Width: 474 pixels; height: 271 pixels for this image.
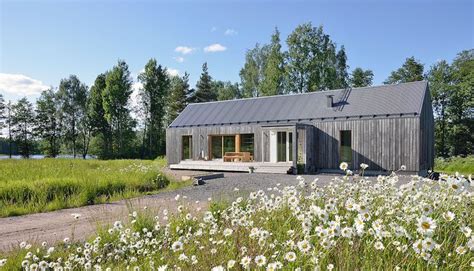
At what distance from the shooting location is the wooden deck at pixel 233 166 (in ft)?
57.5

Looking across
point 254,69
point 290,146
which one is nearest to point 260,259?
point 290,146

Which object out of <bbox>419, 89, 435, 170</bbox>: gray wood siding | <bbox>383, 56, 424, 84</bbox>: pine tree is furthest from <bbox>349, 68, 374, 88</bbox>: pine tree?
<bbox>419, 89, 435, 170</bbox>: gray wood siding

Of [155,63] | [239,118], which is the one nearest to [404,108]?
[239,118]

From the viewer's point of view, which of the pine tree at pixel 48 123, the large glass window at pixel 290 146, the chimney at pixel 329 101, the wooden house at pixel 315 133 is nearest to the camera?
the wooden house at pixel 315 133

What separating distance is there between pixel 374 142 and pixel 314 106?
4.24 meters

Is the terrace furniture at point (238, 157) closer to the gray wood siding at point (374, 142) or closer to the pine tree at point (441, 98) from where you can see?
the gray wood siding at point (374, 142)

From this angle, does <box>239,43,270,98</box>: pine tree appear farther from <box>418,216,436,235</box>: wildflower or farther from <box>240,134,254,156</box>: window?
<box>418,216,436,235</box>: wildflower

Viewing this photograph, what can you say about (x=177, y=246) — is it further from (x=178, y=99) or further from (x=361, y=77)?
(x=361, y=77)

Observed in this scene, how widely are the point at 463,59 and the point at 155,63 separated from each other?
35543 mm

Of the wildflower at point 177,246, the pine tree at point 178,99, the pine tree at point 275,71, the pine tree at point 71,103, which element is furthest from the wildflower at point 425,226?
the pine tree at point 71,103

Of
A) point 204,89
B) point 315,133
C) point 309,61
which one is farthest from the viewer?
point 204,89

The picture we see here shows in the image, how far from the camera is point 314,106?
19391 millimetres

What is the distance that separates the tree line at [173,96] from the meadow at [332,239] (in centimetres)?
3268

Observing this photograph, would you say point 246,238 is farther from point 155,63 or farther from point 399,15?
point 155,63
